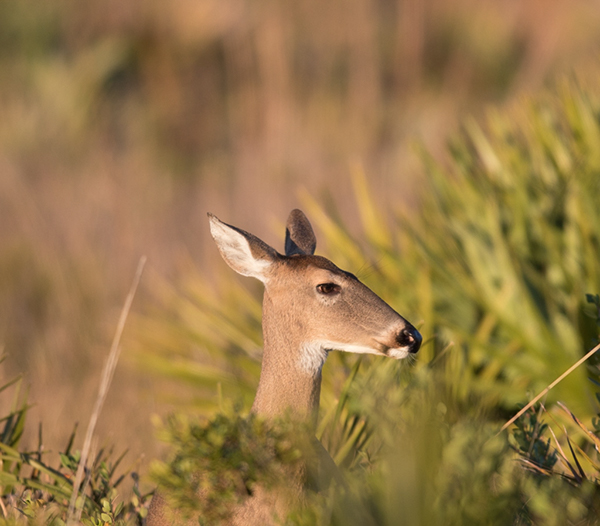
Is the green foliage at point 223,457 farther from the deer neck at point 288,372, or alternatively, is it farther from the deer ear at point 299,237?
the deer ear at point 299,237

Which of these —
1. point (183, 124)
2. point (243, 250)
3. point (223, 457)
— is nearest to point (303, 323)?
point (243, 250)

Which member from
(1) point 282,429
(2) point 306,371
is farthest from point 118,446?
(1) point 282,429

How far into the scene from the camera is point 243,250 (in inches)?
98.5

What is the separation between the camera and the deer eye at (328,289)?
2.50 metres

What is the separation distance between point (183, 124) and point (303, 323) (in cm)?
1109

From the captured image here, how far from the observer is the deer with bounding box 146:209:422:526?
238 centimetres

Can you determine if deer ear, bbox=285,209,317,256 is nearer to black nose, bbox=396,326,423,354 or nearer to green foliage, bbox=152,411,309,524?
black nose, bbox=396,326,423,354

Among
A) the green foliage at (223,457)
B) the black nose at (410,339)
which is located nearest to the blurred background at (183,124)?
the black nose at (410,339)

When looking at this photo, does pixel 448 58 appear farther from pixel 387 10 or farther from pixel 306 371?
pixel 306 371

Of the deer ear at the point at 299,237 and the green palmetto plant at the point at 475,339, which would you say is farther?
the deer ear at the point at 299,237

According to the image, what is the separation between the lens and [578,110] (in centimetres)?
450

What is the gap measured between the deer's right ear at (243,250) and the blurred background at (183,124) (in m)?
2.73

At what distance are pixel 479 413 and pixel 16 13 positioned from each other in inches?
478

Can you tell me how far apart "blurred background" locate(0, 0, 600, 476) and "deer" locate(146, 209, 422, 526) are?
2.74 m
